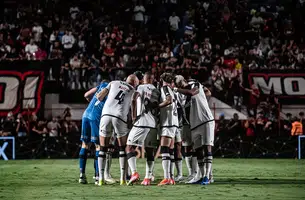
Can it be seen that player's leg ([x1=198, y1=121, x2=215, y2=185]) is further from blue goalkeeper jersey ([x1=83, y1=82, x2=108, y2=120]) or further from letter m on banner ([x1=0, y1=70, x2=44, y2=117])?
letter m on banner ([x1=0, y1=70, x2=44, y2=117])

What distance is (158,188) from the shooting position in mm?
15188

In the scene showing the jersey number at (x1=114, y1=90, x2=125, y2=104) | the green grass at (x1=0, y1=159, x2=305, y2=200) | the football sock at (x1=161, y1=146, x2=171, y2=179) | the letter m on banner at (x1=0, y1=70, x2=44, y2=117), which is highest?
the letter m on banner at (x1=0, y1=70, x2=44, y2=117)

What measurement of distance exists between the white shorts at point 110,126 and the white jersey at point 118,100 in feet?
0.31

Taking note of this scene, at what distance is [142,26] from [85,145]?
17.8 metres

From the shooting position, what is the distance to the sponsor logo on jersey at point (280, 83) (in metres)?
30.0

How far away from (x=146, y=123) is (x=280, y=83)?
1495 centimetres

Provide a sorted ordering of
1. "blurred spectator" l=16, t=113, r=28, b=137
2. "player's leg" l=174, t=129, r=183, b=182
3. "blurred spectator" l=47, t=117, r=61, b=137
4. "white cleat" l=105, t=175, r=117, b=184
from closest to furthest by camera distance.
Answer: "white cleat" l=105, t=175, r=117, b=184 < "player's leg" l=174, t=129, r=183, b=182 < "blurred spectator" l=16, t=113, r=28, b=137 < "blurred spectator" l=47, t=117, r=61, b=137

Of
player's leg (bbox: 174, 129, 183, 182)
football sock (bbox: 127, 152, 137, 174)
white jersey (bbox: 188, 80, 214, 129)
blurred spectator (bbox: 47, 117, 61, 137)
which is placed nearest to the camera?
football sock (bbox: 127, 152, 137, 174)

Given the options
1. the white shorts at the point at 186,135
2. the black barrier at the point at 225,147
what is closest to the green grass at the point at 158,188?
the white shorts at the point at 186,135

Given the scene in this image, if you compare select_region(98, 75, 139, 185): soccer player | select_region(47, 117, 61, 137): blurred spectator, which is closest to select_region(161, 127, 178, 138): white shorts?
select_region(98, 75, 139, 185): soccer player

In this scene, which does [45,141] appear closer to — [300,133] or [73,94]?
[73,94]

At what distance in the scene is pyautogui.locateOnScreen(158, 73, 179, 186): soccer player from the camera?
16250 mm

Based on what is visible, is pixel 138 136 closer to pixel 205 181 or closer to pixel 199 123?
pixel 199 123

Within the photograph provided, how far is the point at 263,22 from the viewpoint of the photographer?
3456 cm
